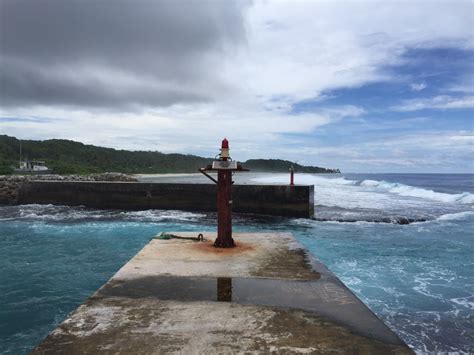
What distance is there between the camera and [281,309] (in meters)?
3.46

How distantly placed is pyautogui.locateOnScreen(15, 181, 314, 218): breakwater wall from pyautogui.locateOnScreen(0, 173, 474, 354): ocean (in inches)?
34.3

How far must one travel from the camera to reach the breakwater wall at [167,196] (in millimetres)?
A: 16375

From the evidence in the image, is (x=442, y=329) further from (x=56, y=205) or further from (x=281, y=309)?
(x=56, y=205)

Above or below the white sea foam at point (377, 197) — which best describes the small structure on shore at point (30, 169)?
above

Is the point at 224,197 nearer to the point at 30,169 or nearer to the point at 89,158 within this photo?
the point at 30,169

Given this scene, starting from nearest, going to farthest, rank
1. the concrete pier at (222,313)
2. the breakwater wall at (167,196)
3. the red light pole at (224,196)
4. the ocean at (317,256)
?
1. the concrete pier at (222,313)
2. the ocean at (317,256)
3. the red light pole at (224,196)
4. the breakwater wall at (167,196)

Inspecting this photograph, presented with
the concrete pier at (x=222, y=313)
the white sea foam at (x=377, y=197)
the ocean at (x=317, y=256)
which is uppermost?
the concrete pier at (x=222, y=313)

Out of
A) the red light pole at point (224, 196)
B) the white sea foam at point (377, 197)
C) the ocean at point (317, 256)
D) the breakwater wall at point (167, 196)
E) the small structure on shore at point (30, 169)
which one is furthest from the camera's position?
the small structure on shore at point (30, 169)

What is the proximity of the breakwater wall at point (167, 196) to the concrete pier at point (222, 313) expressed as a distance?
11235 mm

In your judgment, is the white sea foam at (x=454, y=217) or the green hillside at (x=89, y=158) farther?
the green hillside at (x=89, y=158)

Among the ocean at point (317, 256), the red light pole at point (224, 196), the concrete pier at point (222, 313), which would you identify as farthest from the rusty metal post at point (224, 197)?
the ocean at point (317, 256)

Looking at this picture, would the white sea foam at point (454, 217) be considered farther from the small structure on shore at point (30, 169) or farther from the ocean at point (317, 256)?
the small structure on shore at point (30, 169)

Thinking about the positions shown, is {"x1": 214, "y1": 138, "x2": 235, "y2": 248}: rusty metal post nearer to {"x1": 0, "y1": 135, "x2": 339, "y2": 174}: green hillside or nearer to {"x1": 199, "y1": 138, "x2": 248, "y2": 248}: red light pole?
{"x1": 199, "y1": 138, "x2": 248, "y2": 248}: red light pole

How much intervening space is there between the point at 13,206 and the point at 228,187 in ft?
57.2
